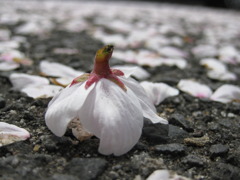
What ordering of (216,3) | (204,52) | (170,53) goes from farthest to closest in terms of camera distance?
(216,3) < (204,52) < (170,53)

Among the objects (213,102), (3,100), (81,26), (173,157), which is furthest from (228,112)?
(81,26)

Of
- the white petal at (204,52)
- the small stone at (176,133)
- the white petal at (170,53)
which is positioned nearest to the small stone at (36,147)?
the small stone at (176,133)

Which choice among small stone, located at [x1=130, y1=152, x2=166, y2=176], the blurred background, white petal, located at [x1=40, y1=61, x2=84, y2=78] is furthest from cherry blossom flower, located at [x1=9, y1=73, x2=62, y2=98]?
→ the blurred background

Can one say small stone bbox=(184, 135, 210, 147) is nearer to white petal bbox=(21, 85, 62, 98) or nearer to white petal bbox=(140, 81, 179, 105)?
white petal bbox=(140, 81, 179, 105)

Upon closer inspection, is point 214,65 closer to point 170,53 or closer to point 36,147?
point 170,53

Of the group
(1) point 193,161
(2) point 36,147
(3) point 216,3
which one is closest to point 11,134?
(2) point 36,147

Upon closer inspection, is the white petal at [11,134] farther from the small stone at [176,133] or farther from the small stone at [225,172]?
the small stone at [225,172]

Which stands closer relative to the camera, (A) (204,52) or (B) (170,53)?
(B) (170,53)
